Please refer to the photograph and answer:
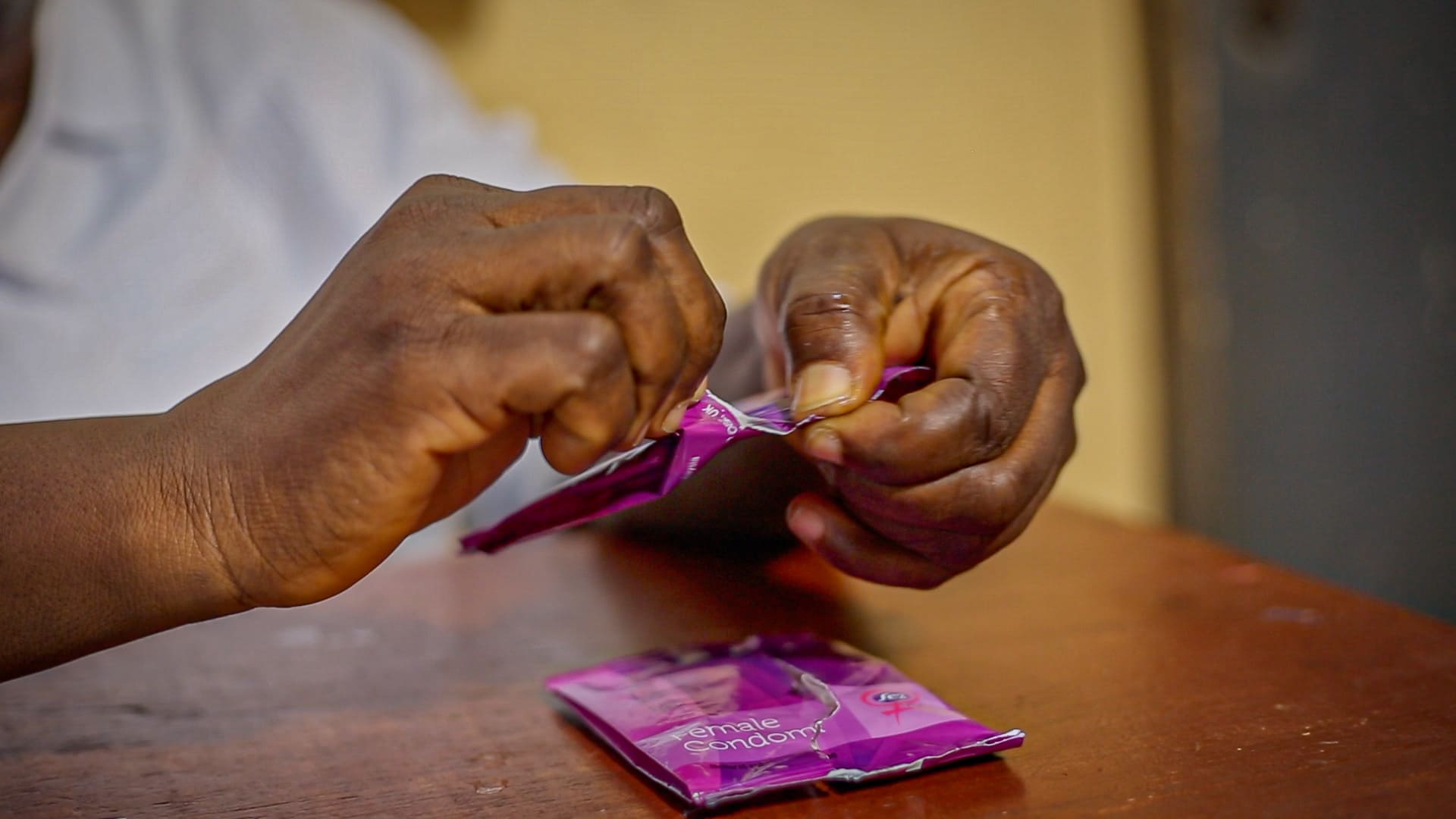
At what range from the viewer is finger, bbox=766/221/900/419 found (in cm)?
50

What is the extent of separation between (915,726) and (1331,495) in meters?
1.29

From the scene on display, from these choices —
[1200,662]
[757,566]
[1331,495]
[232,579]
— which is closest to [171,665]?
[232,579]

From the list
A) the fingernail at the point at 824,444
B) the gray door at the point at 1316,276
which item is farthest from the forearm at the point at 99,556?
the gray door at the point at 1316,276

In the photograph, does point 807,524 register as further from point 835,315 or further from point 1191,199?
point 1191,199

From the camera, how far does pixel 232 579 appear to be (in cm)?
43

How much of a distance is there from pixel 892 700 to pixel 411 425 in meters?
0.20

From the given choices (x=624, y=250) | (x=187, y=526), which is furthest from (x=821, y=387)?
(x=187, y=526)

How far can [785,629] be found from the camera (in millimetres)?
600

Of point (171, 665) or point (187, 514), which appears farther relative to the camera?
point (171, 665)

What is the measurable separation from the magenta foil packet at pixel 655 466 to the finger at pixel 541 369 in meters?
0.06

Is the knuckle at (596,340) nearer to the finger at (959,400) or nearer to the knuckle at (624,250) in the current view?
the knuckle at (624,250)

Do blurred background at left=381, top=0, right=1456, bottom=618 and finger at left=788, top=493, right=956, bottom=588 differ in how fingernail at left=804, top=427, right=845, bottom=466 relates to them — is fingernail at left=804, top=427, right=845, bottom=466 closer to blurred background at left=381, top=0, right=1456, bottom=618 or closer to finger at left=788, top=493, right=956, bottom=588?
finger at left=788, top=493, right=956, bottom=588

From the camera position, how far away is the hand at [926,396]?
489mm

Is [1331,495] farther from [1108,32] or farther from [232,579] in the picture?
[232,579]
